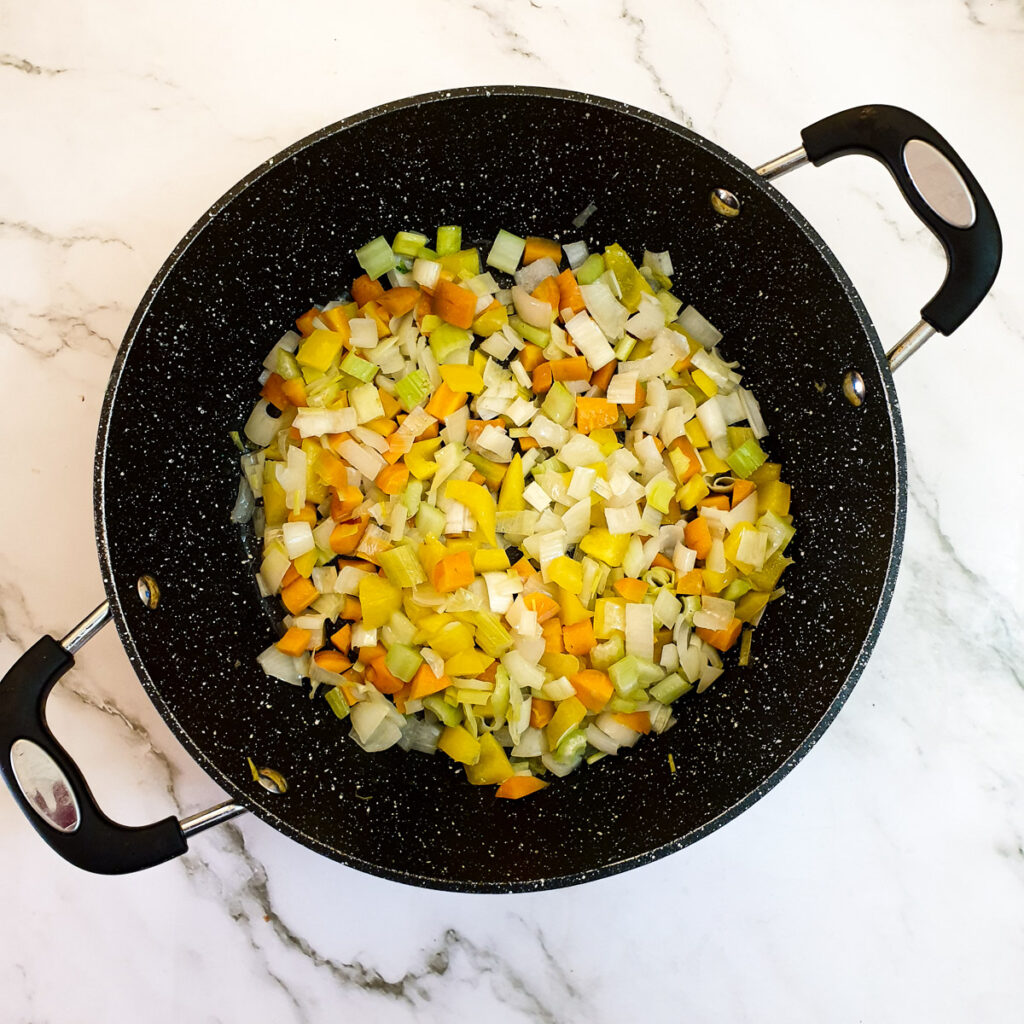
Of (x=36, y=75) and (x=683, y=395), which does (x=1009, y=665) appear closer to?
(x=683, y=395)

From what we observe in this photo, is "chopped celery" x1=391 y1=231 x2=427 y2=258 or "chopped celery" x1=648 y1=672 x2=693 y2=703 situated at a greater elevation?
"chopped celery" x1=391 y1=231 x2=427 y2=258

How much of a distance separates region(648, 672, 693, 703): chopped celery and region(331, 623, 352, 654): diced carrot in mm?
409

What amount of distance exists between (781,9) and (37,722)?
1332 millimetres

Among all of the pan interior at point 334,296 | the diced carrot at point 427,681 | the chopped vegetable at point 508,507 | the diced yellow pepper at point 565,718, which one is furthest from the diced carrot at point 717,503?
the diced carrot at point 427,681

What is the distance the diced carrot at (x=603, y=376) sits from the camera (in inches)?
50.7

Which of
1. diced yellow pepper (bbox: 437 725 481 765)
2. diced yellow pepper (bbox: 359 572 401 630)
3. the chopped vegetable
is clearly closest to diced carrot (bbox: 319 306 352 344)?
the chopped vegetable

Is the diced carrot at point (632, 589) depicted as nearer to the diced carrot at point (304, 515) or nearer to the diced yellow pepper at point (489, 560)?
the diced yellow pepper at point (489, 560)

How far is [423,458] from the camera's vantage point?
4.09ft

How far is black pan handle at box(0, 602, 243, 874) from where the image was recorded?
986 mm

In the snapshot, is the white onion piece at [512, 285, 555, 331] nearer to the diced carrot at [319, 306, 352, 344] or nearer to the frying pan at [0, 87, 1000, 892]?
the frying pan at [0, 87, 1000, 892]

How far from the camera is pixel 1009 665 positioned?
1.27 m

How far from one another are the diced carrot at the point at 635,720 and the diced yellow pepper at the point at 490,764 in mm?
156

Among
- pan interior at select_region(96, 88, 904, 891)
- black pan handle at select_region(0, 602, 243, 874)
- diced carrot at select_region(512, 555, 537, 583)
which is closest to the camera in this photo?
black pan handle at select_region(0, 602, 243, 874)

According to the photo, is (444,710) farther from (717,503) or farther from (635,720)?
(717,503)
